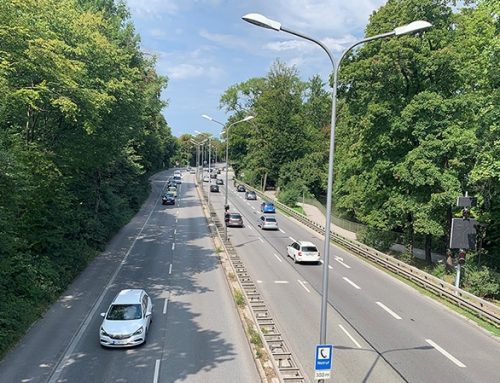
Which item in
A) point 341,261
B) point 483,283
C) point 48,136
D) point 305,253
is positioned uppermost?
point 48,136

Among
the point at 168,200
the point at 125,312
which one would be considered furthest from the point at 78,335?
the point at 168,200

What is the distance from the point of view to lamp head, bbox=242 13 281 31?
9.78m

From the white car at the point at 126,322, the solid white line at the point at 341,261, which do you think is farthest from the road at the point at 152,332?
the solid white line at the point at 341,261

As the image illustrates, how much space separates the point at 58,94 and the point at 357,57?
65.5ft

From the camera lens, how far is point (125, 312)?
659 inches

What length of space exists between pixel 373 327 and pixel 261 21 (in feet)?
43.0

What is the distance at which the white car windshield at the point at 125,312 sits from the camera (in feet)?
54.1

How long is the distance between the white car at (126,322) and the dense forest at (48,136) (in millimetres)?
3309

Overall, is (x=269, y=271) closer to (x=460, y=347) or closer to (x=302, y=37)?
(x=460, y=347)

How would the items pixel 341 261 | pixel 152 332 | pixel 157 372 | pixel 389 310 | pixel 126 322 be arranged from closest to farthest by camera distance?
pixel 157 372 < pixel 126 322 < pixel 152 332 < pixel 389 310 < pixel 341 261

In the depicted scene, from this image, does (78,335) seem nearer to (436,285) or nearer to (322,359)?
(322,359)

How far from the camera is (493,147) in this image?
71.2 feet

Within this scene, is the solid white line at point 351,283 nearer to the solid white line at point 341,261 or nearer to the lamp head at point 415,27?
the solid white line at point 341,261

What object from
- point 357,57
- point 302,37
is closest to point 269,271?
point 357,57
